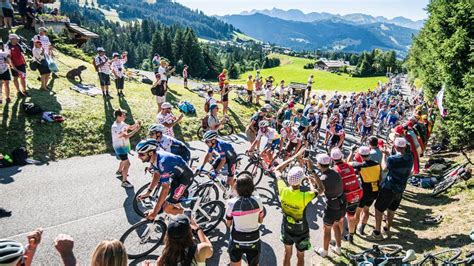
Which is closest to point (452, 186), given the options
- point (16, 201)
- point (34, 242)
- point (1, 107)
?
point (34, 242)

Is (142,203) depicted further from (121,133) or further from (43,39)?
(43,39)

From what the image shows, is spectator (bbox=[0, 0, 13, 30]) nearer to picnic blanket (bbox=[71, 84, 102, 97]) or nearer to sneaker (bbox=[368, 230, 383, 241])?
picnic blanket (bbox=[71, 84, 102, 97])

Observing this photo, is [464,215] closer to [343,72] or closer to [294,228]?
[294,228]

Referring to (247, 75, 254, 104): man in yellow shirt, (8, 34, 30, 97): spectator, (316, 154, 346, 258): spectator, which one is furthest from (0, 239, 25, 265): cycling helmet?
Answer: (247, 75, 254, 104): man in yellow shirt

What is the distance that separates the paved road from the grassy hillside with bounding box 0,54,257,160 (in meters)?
1.09

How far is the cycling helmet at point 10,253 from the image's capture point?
2928 mm

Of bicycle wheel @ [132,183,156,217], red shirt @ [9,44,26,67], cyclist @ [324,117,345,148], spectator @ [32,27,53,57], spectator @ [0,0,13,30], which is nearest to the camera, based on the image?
bicycle wheel @ [132,183,156,217]

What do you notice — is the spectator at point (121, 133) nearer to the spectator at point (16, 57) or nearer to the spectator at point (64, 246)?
the spectator at point (64, 246)

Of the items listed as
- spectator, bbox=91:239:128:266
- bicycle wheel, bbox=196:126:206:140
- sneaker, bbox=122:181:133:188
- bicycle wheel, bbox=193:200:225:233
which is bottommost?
bicycle wheel, bbox=196:126:206:140

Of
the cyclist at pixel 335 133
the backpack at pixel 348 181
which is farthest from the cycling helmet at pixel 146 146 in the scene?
the cyclist at pixel 335 133

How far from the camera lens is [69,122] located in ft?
42.1

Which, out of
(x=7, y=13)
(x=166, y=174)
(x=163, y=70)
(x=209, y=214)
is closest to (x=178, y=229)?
(x=166, y=174)

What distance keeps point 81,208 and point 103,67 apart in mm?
9633

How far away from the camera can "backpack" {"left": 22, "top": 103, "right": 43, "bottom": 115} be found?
40.1ft
